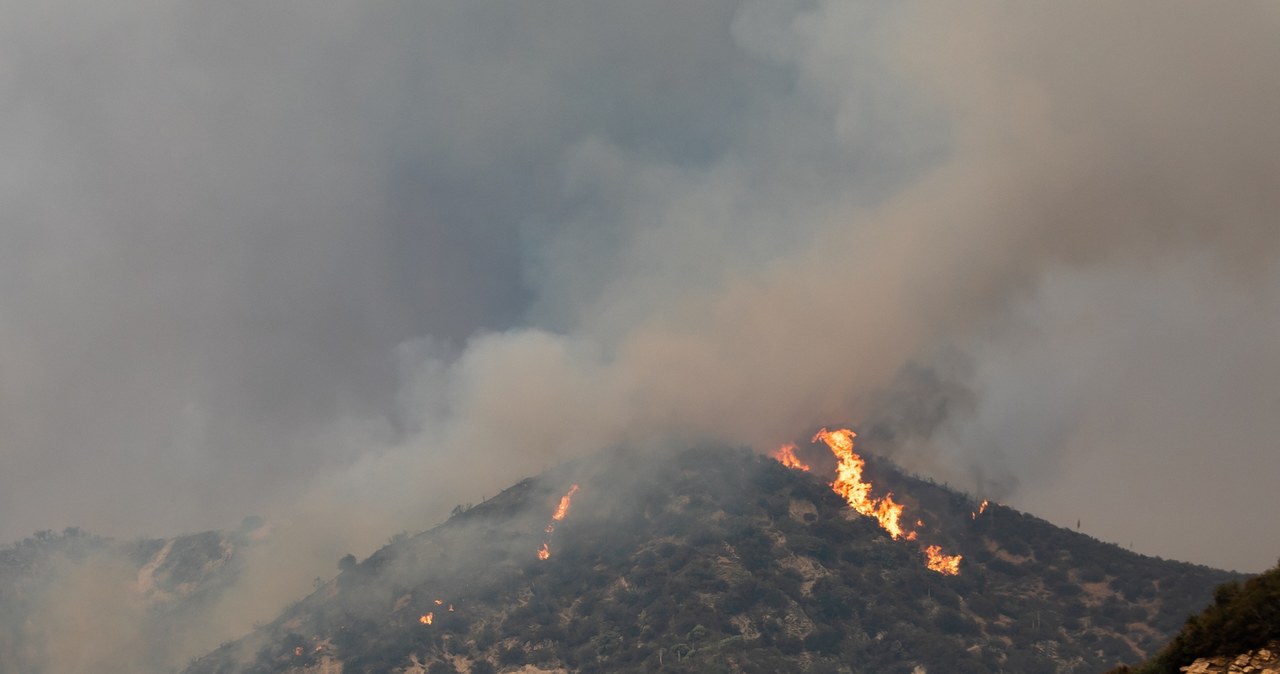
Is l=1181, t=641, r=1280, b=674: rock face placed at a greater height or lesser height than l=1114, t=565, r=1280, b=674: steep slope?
lesser

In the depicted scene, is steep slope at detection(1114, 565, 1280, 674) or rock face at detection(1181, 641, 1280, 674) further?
steep slope at detection(1114, 565, 1280, 674)

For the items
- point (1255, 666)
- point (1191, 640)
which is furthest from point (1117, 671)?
point (1255, 666)

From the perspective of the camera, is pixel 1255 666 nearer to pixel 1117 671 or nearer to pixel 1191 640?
pixel 1191 640

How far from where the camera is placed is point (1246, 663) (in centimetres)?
7600

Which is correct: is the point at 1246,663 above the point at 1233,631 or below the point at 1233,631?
below

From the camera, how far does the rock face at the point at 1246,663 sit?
74375 millimetres

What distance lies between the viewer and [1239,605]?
78.5 meters

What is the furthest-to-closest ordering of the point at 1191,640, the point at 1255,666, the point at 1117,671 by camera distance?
the point at 1117,671
the point at 1191,640
the point at 1255,666

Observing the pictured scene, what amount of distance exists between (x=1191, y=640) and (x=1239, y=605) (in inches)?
193

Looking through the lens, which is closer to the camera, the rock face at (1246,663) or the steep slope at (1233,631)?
the rock face at (1246,663)

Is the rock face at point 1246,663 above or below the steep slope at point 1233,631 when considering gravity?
below

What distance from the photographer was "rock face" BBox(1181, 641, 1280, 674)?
244ft

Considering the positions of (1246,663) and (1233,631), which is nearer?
(1246,663)

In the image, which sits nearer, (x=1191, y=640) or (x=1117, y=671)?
(x=1191, y=640)
